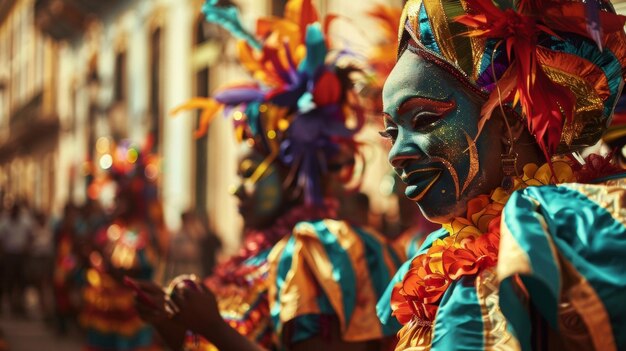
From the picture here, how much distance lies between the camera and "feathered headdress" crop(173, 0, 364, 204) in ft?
11.9

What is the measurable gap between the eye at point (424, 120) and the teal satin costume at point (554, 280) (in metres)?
0.32

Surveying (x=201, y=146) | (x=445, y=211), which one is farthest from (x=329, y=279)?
(x=201, y=146)

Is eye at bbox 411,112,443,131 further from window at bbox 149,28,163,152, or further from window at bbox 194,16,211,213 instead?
window at bbox 149,28,163,152

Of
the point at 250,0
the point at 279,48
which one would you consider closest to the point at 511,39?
the point at 279,48

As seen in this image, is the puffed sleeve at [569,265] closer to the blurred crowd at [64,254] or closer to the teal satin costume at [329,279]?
Result: the teal satin costume at [329,279]

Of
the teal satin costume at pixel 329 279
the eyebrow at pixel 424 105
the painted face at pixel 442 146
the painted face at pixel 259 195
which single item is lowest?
the teal satin costume at pixel 329 279

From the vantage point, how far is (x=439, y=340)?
170cm

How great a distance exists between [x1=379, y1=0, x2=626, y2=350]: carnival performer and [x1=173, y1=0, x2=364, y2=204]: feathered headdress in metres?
1.60

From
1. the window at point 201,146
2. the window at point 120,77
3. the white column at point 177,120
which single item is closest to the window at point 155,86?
the white column at point 177,120

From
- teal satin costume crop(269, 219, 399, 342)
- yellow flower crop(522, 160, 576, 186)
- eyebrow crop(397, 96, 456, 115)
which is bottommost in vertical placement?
teal satin costume crop(269, 219, 399, 342)

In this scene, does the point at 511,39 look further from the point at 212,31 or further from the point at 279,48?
the point at 212,31

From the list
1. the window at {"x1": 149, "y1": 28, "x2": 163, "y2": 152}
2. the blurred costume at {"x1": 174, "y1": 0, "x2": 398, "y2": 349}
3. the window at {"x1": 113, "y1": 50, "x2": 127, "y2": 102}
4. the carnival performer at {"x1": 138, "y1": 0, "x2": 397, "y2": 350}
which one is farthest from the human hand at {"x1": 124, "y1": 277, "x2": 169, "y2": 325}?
the window at {"x1": 113, "y1": 50, "x2": 127, "y2": 102}

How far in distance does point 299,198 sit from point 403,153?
5.97ft

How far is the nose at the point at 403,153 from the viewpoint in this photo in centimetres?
191
